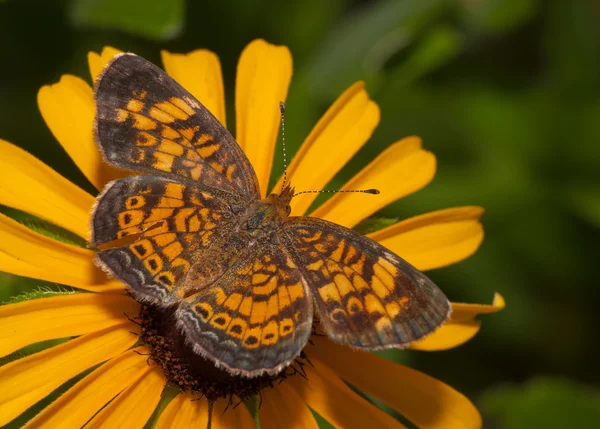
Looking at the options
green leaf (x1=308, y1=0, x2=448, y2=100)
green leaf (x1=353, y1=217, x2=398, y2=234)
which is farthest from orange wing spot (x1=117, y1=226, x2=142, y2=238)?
green leaf (x1=308, y1=0, x2=448, y2=100)

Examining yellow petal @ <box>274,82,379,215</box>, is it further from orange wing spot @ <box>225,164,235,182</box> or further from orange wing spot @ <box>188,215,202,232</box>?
orange wing spot @ <box>188,215,202,232</box>

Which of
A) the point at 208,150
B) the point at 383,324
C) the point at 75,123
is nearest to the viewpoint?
the point at 383,324

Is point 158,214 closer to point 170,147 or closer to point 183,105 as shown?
point 170,147

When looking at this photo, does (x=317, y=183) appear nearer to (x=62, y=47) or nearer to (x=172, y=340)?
(x=172, y=340)

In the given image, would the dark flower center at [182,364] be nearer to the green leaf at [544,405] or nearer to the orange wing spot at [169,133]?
the orange wing spot at [169,133]

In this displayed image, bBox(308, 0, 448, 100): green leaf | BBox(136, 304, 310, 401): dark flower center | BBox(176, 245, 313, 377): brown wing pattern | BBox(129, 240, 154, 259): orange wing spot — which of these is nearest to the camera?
BBox(176, 245, 313, 377): brown wing pattern

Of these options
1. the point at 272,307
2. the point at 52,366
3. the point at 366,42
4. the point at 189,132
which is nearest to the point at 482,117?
the point at 366,42

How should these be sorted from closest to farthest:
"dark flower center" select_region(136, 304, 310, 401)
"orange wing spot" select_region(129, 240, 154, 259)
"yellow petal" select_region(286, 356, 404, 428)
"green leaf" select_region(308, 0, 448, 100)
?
"orange wing spot" select_region(129, 240, 154, 259)
"dark flower center" select_region(136, 304, 310, 401)
"yellow petal" select_region(286, 356, 404, 428)
"green leaf" select_region(308, 0, 448, 100)
